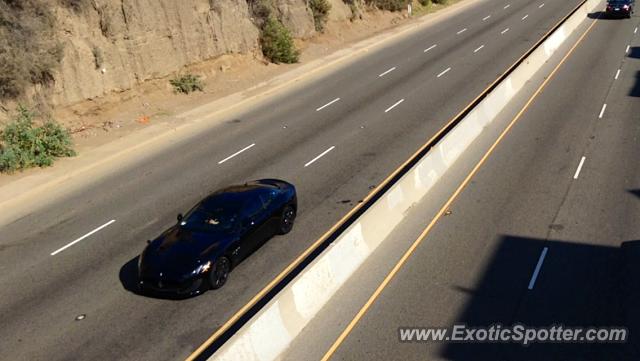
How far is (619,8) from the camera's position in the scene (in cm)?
4919

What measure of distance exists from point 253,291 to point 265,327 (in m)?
Result: 2.74

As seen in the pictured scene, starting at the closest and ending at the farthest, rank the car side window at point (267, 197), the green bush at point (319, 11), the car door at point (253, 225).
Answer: the car door at point (253, 225), the car side window at point (267, 197), the green bush at point (319, 11)

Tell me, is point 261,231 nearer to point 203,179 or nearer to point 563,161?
point 203,179

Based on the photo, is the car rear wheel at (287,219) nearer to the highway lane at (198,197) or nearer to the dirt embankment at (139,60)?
the highway lane at (198,197)

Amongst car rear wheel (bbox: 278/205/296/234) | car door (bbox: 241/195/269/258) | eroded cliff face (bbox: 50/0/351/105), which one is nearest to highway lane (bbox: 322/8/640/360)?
car door (bbox: 241/195/269/258)

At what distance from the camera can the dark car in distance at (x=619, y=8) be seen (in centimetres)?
4912

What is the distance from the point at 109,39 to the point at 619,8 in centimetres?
3809

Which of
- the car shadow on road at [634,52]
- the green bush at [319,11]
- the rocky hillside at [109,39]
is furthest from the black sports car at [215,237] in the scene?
the green bush at [319,11]

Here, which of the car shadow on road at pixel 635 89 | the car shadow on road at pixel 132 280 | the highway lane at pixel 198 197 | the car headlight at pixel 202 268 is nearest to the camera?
the highway lane at pixel 198 197

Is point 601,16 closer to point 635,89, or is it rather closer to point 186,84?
point 635,89

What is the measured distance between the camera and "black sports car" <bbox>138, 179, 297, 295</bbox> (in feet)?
45.2

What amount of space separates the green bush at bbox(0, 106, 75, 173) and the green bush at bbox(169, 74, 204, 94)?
8703 millimetres

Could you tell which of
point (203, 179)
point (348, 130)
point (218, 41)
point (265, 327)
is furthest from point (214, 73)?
point (265, 327)

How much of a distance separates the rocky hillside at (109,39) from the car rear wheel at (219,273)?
16268 millimetres
